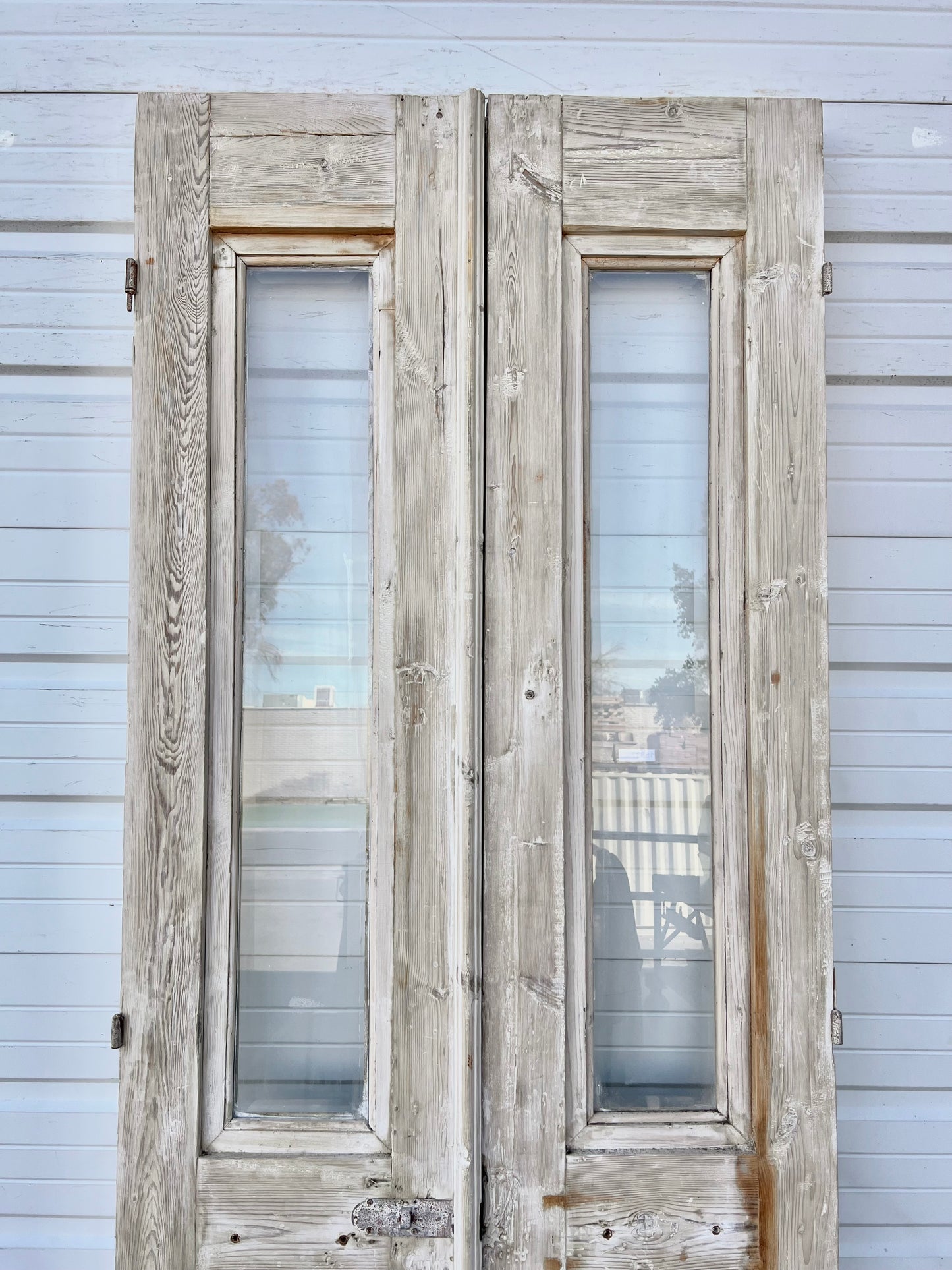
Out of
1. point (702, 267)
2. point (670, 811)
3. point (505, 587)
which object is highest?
point (702, 267)

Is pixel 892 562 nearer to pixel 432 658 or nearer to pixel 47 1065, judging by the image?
pixel 432 658

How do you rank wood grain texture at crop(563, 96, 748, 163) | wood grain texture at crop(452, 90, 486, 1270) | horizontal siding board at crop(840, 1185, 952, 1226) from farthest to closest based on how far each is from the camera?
horizontal siding board at crop(840, 1185, 952, 1226), wood grain texture at crop(563, 96, 748, 163), wood grain texture at crop(452, 90, 486, 1270)

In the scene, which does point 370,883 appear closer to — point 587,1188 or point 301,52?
point 587,1188

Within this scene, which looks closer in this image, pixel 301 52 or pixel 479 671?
pixel 479 671

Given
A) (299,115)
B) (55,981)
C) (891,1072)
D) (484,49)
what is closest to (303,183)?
(299,115)

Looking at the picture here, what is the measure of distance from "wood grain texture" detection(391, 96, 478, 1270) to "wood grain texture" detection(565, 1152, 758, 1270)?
18cm

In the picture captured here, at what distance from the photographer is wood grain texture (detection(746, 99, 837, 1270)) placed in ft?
4.75

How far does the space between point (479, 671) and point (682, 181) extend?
86cm

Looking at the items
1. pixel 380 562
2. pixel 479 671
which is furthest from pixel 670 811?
pixel 380 562

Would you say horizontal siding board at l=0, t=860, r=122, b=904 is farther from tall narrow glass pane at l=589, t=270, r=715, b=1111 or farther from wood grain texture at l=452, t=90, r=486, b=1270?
tall narrow glass pane at l=589, t=270, r=715, b=1111

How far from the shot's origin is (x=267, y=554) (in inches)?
60.9

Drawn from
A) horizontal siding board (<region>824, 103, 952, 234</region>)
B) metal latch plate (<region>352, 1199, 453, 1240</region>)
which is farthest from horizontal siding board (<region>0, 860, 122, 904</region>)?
horizontal siding board (<region>824, 103, 952, 234</region>)

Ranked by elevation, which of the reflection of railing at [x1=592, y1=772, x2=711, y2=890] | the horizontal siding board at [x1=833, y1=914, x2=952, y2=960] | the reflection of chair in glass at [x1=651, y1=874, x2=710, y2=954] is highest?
the reflection of railing at [x1=592, y1=772, x2=711, y2=890]

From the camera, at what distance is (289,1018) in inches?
59.8
